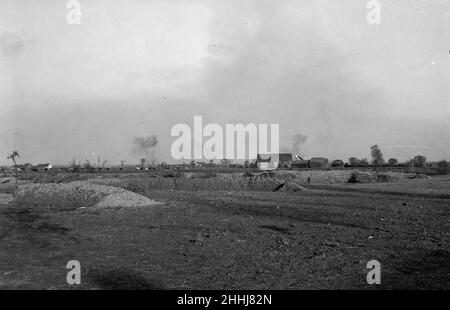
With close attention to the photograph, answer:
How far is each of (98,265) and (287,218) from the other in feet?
28.3

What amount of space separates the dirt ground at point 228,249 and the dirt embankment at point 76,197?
3.46m

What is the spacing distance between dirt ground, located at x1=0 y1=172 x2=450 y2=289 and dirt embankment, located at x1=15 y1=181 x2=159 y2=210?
3.46m

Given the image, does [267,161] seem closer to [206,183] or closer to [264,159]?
[264,159]

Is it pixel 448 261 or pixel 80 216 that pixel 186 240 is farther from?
pixel 80 216

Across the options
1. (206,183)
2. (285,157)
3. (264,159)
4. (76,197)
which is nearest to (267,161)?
(264,159)

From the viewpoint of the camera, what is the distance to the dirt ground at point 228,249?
22.6 feet

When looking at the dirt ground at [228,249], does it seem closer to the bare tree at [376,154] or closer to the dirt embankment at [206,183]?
the dirt embankment at [206,183]

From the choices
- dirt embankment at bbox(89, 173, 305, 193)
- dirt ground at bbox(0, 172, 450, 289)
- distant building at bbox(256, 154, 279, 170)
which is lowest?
dirt ground at bbox(0, 172, 450, 289)

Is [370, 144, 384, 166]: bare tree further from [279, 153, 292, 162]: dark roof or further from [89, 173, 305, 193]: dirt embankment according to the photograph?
[89, 173, 305, 193]: dirt embankment

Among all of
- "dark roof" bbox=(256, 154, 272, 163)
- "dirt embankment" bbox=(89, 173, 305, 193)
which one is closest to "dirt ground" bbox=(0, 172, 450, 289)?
"dirt embankment" bbox=(89, 173, 305, 193)

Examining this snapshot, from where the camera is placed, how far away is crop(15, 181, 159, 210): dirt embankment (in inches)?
795

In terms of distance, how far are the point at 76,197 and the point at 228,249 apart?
49.8 ft

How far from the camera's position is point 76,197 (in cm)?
2238
